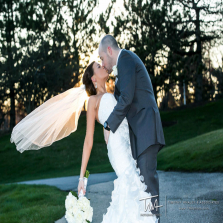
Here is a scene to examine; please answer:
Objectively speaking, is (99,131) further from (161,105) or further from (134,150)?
(134,150)

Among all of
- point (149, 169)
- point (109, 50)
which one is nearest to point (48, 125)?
point (109, 50)

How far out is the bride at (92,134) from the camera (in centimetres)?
326

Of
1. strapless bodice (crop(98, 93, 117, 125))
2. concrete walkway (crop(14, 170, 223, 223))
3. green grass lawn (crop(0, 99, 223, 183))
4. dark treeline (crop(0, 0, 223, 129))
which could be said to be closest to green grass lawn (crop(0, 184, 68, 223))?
concrete walkway (crop(14, 170, 223, 223))

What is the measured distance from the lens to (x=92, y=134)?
3.73 metres

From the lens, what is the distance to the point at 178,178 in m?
8.29

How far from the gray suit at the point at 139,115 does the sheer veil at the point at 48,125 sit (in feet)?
4.00

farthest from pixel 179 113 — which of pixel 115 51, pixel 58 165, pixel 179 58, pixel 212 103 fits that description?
pixel 115 51

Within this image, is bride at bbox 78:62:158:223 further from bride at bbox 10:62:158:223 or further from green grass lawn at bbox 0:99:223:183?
green grass lawn at bbox 0:99:223:183

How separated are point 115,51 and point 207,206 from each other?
3253 mm

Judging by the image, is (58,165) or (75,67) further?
(75,67)

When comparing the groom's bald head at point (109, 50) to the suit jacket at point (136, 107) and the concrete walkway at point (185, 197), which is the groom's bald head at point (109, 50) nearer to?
the suit jacket at point (136, 107)

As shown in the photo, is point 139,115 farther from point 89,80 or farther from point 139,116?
point 89,80

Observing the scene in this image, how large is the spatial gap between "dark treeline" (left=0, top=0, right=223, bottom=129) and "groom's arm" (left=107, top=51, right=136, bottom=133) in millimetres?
19016

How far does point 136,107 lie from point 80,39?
944 inches
